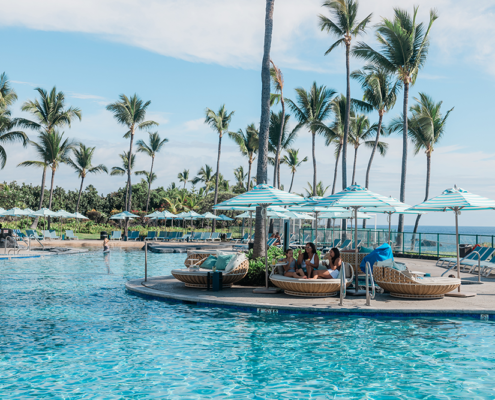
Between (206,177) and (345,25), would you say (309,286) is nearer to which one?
(345,25)

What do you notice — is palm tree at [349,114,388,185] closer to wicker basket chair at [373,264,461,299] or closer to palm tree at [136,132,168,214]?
palm tree at [136,132,168,214]

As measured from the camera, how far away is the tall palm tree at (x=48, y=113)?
37.4 m

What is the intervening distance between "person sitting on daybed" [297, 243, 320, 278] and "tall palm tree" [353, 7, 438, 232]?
55.6 ft

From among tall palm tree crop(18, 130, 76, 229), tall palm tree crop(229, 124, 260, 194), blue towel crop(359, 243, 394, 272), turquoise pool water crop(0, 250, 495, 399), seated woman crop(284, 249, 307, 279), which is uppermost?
tall palm tree crop(229, 124, 260, 194)

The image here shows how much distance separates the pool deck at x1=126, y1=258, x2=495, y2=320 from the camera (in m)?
8.49

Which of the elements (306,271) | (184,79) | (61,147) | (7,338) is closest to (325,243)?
(184,79)

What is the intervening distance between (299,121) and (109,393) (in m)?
32.4

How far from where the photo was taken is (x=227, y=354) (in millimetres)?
6316

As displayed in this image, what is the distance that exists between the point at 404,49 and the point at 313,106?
9.88m

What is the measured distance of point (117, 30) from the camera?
13.0 m

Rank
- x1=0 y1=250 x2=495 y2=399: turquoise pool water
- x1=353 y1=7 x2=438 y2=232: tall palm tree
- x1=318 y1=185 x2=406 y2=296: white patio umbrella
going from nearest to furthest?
x1=0 y1=250 x2=495 y2=399: turquoise pool water, x1=318 y1=185 x2=406 y2=296: white patio umbrella, x1=353 y1=7 x2=438 y2=232: tall palm tree

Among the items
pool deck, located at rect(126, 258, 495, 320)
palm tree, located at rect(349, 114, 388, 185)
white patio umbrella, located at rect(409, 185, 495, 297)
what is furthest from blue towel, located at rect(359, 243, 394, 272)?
palm tree, located at rect(349, 114, 388, 185)

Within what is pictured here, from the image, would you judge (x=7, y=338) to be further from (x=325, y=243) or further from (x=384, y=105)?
(x=384, y=105)

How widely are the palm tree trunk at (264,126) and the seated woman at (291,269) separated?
212 cm
